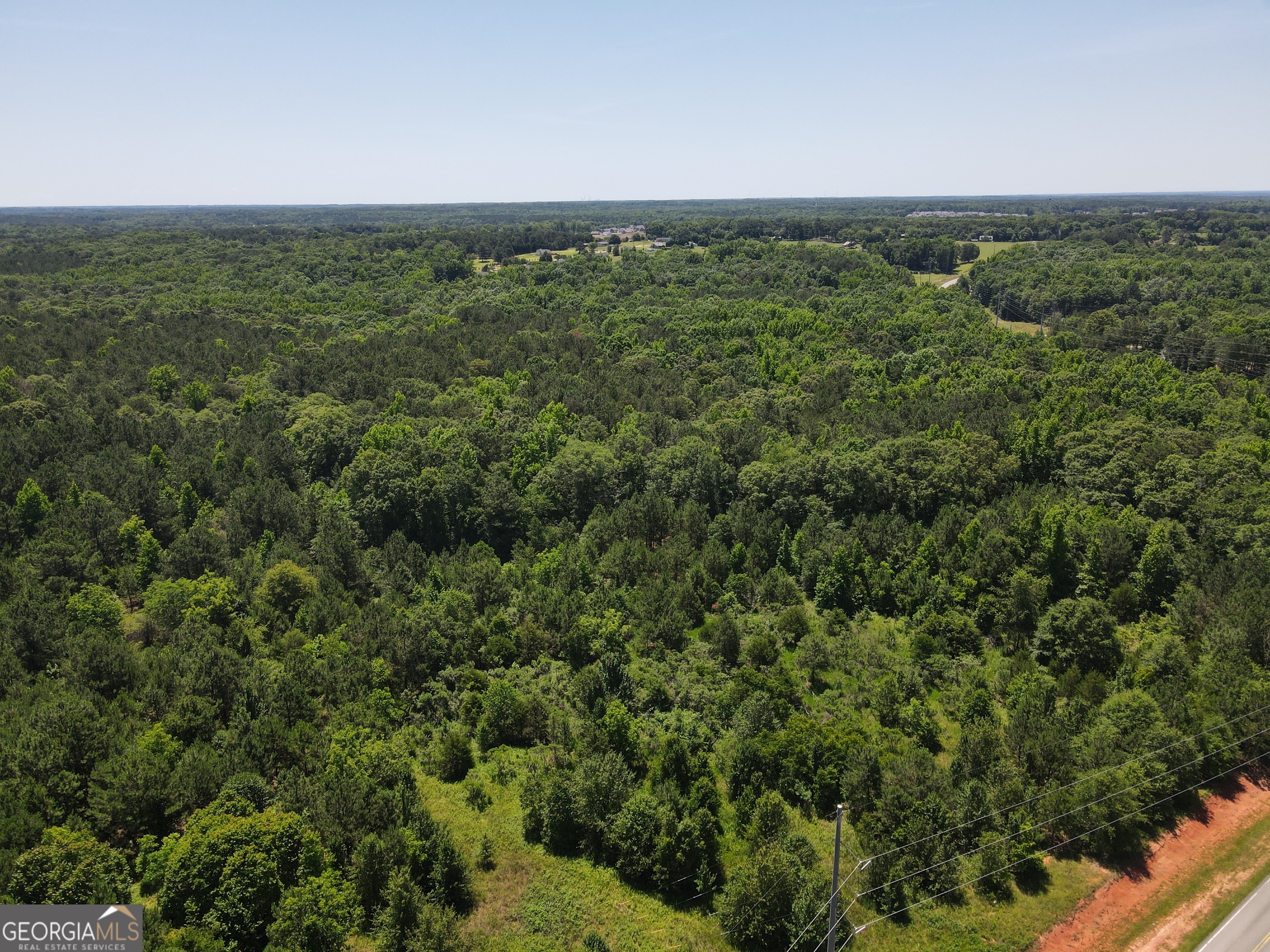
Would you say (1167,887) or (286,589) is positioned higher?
(286,589)

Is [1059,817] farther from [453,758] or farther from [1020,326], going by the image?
[1020,326]

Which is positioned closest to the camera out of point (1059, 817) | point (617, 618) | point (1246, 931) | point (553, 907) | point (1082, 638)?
point (1246, 931)

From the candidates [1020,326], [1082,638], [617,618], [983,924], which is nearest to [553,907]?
[983,924]

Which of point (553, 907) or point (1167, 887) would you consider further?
point (1167, 887)

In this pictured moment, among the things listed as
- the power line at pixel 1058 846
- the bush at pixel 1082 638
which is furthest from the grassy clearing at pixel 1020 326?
the power line at pixel 1058 846

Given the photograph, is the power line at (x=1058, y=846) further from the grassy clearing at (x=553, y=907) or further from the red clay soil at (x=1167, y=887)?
the grassy clearing at (x=553, y=907)

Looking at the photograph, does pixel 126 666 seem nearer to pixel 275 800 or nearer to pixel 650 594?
pixel 275 800
